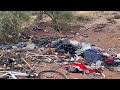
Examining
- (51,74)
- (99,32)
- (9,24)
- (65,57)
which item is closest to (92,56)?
(65,57)

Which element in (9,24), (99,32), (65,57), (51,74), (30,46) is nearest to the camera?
(51,74)

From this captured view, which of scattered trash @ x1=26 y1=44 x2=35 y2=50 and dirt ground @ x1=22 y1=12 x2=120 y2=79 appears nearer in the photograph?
scattered trash @ x1=26 y1=44 x2=35 y2=50

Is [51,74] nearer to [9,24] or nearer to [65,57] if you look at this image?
[65,57]

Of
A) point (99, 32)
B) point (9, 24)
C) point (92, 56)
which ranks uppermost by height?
point (9, 24)

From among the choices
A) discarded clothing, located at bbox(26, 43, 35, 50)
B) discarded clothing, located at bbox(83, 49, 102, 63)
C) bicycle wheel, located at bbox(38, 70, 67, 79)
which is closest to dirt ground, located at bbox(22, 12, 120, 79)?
discarded clothing, located at bbox(83, 49, 102, 63)

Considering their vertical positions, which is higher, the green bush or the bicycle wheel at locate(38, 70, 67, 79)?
the green bush

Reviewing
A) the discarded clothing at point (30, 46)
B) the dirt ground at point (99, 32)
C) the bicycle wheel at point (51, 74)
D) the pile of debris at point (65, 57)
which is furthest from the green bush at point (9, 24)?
the bicycle wheel at point (51, 74)

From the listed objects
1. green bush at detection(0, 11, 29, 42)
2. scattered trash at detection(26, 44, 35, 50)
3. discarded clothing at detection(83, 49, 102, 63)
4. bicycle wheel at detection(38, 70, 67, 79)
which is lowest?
bicycle wheel at detection(38, 70, 67, 79)

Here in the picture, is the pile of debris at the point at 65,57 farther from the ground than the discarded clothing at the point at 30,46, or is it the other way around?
the discarded clothing at the point at 30,46

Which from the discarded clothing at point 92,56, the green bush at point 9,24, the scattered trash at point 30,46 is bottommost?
the discarded clothing at point 92,56

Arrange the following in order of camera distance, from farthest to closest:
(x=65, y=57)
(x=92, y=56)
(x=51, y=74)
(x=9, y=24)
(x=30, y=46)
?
(x=9, y=24) < (x=30, y=46) < (x=65, y=57) < (x=92, y=56) < (x=51, y=74)

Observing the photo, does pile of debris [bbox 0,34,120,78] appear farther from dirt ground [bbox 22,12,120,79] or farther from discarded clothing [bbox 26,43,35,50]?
dirt ground [bbox 22,12,120,79]

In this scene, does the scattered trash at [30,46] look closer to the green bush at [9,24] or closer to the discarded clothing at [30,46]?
the discarded clothing at [30,46]
